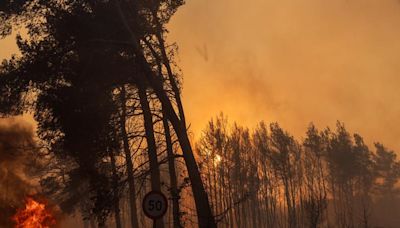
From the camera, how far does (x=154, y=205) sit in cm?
959

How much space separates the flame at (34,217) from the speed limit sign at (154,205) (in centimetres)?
2327

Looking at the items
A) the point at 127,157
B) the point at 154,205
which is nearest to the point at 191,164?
the point at 154,205

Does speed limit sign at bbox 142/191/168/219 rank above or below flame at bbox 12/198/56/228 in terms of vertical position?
below

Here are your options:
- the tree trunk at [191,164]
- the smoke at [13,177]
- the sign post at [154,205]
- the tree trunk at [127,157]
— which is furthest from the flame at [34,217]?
the sign post at [154,205]

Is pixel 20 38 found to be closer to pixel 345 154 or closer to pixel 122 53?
pixel 122 53

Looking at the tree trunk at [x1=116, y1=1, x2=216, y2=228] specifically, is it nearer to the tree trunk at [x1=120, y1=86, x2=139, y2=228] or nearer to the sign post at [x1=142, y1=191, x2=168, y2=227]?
the tree trunk at [x1=120, y1=86, x2=139, y2=228]

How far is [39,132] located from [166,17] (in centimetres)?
725

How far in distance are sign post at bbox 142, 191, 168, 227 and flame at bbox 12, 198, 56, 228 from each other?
23.3 meters

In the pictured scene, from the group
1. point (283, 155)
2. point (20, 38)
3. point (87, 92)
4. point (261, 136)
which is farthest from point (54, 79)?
point (261, 136)

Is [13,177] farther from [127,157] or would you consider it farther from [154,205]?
[154,205]

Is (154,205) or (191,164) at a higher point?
(191,164)

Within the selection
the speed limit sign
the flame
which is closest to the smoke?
the flame

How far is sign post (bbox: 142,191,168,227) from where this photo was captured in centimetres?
948

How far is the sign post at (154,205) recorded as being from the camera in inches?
373
